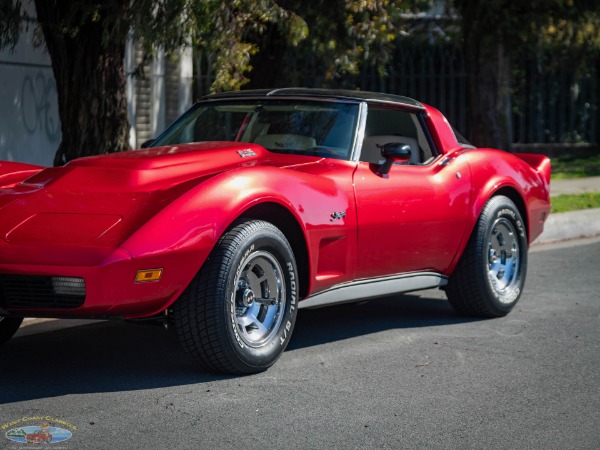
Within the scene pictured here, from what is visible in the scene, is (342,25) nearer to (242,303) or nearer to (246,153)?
(246,153)

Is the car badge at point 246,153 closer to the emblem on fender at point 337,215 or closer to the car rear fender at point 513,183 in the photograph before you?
the emblem on fender at point 337,215

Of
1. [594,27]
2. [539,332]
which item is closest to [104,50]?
[539,332]

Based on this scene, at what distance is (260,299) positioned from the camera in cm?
609

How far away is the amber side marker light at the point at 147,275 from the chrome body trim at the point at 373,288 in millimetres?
1173

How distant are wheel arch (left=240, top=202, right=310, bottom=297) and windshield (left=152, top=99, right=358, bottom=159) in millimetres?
736

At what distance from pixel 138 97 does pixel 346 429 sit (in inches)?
590

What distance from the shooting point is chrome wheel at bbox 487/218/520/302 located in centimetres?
792

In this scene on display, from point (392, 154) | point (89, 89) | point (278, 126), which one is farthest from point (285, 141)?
point (89, 89)

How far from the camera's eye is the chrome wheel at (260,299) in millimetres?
5961

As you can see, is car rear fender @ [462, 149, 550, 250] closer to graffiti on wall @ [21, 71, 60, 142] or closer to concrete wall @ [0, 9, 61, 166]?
concrete wall @ [0, 9, 61, 166]

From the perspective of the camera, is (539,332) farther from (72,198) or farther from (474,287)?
(72,198)

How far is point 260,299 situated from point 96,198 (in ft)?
3.31

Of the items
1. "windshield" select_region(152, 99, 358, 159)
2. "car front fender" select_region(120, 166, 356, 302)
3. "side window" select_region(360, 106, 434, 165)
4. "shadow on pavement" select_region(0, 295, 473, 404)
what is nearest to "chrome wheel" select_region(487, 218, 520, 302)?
"shadow on pavement" select_region(0, 295, 473, 404)
